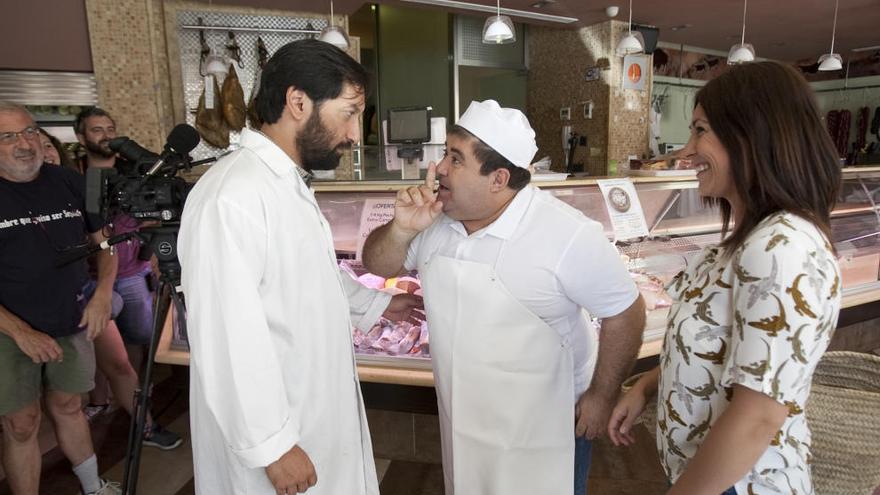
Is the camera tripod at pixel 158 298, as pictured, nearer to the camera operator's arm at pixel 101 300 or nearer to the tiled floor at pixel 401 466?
the camera operator's arm at pixel 101 300

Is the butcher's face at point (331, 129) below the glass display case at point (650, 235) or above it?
above

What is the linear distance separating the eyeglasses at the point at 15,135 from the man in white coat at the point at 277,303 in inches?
59.5

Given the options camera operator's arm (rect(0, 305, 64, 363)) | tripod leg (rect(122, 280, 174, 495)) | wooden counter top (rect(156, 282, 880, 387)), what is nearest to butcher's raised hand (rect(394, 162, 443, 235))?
tripod leg (rect(122, 280, 174, 495))

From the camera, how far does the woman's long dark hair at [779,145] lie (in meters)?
1.07

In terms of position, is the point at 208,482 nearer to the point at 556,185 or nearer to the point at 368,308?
the point at 368,308

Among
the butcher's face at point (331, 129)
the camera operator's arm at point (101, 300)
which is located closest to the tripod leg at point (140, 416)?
the butcher's face at point (331, 129)

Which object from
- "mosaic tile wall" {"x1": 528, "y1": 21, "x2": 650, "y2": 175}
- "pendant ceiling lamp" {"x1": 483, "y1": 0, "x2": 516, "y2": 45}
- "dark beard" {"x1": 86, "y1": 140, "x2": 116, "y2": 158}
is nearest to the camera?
"dark beard" {"x1": 86, "y1": 140, "x2": 116, "y2": 158}

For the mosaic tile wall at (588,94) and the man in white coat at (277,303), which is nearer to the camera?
the man in white coat at (277,303)

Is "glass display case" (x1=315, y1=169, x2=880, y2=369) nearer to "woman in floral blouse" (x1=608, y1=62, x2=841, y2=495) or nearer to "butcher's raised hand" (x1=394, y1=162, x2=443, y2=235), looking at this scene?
"butcher's raised hand" (x1=394, y1=162, x2=443, y2=235)

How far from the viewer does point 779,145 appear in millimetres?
1064

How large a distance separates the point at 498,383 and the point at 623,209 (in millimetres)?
1493

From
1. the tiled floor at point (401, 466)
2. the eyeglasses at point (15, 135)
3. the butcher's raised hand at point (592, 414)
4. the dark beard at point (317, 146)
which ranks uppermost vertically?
the eyeglasses at point (15, 135)

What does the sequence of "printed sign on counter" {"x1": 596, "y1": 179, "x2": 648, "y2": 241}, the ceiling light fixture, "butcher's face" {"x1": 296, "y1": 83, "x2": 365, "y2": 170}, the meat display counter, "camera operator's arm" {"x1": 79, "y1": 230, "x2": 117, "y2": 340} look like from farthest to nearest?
the ceiling light fixture, "printed sign on counter" {"x1": 596, "y1": 179, "x2": 648, "y2": 241}, "camera operator's arm" {"x1": 79, "y1": 230, "x2": 117, "y2": 340}, the meat display counter, "butcher's face" {"x1": 296, "y1": 83, "x2": 365, "y2": 170}

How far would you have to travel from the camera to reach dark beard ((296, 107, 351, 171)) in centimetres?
145
